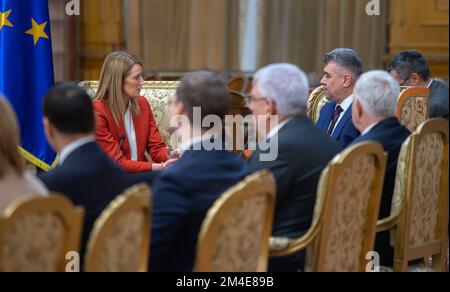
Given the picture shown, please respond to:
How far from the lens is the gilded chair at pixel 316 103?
5.32 metres

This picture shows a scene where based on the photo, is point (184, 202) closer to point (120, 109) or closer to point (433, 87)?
point (120, 109)

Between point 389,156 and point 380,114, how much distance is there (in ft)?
0.70

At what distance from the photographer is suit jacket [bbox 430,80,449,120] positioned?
5.57 meters

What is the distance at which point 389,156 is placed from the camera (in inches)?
148

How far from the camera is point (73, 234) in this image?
2.21 meters

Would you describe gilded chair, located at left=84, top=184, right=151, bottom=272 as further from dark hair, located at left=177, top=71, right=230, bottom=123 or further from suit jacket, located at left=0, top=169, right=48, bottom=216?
dark hair, located at left=177, top=71, right=230, bottom=123

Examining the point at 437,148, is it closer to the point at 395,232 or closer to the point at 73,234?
the point at 395,232

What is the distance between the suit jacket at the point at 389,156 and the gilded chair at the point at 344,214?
410 mm

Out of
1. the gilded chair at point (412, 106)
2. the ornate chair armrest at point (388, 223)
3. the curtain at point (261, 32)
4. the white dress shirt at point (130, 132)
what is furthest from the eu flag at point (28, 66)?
the curtain at point (261, 32)

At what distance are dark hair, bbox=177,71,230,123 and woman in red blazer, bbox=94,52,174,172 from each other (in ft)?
5.70

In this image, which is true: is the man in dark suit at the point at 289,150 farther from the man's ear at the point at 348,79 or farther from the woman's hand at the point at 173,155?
the woman's hand at the point at 173,155

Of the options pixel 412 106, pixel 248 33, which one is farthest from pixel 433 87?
pixel 248 33

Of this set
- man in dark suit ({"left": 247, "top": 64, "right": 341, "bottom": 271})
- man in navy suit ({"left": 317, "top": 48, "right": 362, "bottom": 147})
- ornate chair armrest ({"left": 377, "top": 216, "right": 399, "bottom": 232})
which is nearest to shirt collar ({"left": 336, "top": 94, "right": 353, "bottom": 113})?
man in navy suit ({"left": 317, "top": 48, "right": 362, "bottom": 147})

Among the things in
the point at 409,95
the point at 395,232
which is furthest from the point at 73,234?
the point at 409,95
